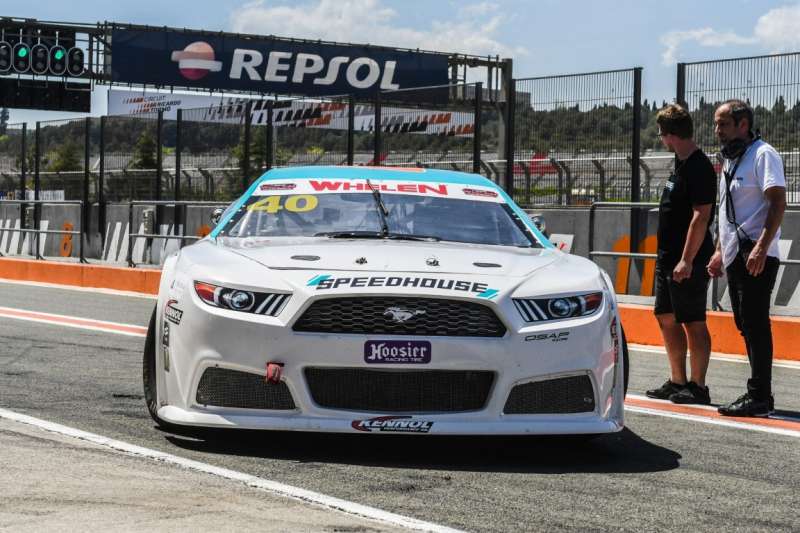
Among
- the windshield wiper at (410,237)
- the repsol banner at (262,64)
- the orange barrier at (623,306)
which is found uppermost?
the repsol banner at (262,64)

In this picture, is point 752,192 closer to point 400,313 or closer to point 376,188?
point 376,188

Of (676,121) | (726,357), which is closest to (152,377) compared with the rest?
(676,121)

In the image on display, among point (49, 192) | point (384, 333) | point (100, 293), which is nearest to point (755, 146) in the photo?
point (384, 333)

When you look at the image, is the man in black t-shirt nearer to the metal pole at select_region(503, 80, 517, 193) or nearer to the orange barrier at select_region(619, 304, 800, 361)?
the orange barrier at select_region(619, 304, 800, 361)

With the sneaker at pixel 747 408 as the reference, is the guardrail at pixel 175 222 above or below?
above

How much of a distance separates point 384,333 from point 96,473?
1.29 meters

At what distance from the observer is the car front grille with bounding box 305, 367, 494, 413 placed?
583cm

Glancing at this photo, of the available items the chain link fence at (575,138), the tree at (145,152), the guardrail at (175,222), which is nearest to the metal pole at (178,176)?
the guardrail at (175,222)

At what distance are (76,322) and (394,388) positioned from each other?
8.27 metres

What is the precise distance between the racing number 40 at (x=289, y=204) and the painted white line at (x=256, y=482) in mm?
1600

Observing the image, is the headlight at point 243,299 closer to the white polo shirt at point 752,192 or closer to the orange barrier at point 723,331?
the white polo shirt at point 752,192

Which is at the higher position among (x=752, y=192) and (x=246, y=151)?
(x=246, y=151)

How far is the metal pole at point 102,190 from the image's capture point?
84.0ft

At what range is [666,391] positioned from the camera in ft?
27.6
